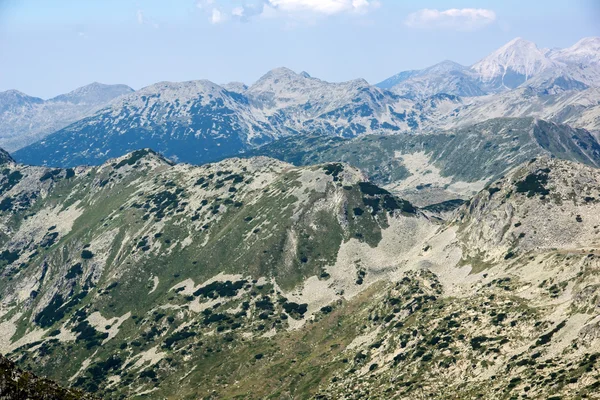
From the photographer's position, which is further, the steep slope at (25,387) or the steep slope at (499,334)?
the steep slope at (499,334)

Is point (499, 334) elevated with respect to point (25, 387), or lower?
lower

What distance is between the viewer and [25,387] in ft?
255

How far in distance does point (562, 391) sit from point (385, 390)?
5065 cm

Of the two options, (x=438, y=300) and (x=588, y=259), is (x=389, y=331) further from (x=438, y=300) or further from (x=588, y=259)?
(x=588, y=259)

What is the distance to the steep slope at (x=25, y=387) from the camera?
7631 centimetres

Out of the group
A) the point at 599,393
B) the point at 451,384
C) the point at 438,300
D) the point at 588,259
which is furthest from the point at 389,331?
the point at 599,393

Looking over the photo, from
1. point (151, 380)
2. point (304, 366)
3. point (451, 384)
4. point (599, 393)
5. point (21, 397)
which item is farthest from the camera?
point (151, 380)

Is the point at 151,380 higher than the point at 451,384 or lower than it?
lower

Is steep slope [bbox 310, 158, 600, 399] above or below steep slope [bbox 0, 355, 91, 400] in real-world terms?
below

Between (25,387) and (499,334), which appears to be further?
(499,334)

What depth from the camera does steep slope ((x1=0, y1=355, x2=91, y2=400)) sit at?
250 feet

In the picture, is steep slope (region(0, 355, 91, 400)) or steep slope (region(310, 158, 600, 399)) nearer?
steep slope (region(0, 355, 91, 400))

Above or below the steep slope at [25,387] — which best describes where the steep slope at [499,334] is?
below

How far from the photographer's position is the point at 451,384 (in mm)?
134500
